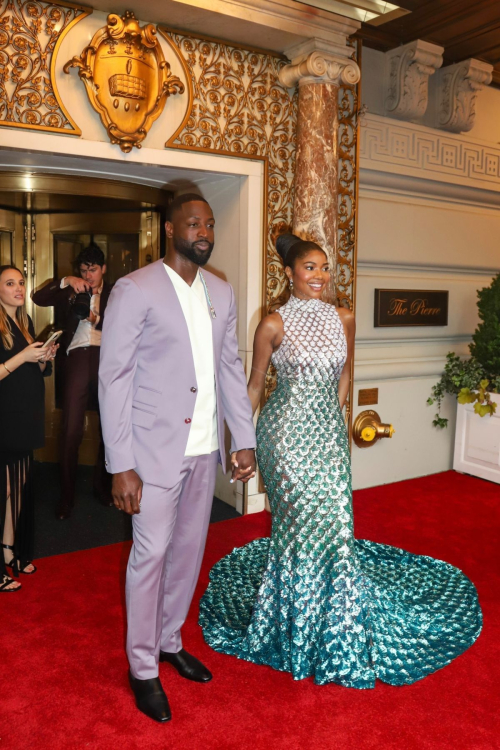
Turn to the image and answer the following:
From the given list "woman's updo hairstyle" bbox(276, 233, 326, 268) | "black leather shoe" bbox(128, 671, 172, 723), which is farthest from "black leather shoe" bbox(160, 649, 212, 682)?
"woman's updo hairstyle" bbox(276, 233, 326, 268)

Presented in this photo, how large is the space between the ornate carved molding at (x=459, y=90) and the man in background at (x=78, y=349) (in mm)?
2840

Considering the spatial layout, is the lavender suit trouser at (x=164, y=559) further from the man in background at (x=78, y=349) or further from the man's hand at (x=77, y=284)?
the man's hand at (x=77, y=284)

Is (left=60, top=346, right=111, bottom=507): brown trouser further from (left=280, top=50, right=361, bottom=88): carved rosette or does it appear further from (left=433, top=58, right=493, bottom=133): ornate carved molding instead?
(left=433, top=58, right=493, bottom=133): ornate carved molding

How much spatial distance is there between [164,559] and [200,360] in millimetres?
685

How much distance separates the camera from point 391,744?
2119mm

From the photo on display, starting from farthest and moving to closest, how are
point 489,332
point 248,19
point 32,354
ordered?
point 489,332, point 248,19, point 32,354

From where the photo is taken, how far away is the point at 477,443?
17.1 ft

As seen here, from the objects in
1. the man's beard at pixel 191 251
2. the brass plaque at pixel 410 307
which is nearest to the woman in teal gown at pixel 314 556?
the man's beard at pixel 191 251

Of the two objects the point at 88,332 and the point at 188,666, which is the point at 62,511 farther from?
the point at 188,666

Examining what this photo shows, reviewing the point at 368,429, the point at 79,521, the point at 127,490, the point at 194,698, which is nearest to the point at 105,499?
the point at 79,521

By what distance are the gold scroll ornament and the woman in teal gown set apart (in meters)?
1.31

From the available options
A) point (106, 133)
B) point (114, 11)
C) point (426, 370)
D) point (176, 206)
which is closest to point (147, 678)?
point (176, 206)

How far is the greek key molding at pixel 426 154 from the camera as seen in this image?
4.73 metres

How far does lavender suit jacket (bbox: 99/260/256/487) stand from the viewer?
2109mm
